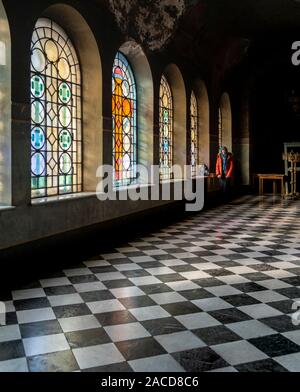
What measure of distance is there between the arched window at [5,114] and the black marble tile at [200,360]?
383 centimetres

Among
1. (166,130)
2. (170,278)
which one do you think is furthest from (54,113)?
(166,130)

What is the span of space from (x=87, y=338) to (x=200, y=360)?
116cm

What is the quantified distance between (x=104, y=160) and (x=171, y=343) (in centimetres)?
559

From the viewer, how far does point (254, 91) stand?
67.7 ft

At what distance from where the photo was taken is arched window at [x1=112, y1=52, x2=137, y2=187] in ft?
34.9

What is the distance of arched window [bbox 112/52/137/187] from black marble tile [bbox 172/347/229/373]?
6.90 meters

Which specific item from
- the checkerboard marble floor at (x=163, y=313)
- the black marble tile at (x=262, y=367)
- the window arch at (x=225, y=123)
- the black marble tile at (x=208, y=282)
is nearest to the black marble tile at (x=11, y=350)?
the checkerboard marble floor at (x=163, y=313)

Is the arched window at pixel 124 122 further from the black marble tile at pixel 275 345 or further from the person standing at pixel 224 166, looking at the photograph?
the black marble tile at pixel 275 345

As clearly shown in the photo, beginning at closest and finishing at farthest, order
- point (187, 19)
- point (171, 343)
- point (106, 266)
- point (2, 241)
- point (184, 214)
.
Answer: point (171, 343) < point (2, 241) < point (106, 266) < point (187, 19) < point (184, 214)

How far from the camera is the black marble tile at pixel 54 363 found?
144 inches

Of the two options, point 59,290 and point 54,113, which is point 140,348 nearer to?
point 59,290

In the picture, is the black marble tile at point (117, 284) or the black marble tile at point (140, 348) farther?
the black marble tile at point (117, 284)

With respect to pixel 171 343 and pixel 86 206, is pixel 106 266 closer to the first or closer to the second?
pixel 86 206
